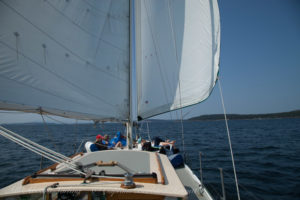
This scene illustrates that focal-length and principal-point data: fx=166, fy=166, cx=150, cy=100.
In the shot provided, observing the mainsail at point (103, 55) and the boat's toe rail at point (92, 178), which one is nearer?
the boat's toe rail at point (92, 178)

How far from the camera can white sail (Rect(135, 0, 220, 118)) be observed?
5129 millimetres

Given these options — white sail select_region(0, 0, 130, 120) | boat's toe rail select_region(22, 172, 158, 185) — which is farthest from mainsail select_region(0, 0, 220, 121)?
boat's toe rail select_region(22, 172, 158, 185)

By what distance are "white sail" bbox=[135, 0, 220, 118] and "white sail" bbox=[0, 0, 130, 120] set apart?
1.13m

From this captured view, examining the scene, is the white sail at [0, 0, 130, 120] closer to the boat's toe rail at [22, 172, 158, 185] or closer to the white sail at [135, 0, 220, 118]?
the white sail at [135, 0, 220, 118]

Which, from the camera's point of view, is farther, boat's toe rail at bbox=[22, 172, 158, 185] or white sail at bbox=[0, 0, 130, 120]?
white sail at bbox=[0, 0, 130, 120]

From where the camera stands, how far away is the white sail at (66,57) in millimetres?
2824

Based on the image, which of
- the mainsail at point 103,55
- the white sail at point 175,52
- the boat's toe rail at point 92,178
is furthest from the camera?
the white sail at point 175,52

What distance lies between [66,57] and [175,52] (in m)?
3.70

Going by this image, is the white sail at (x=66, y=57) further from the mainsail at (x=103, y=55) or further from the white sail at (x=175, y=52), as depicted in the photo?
the white sail at (x=175, y=52)

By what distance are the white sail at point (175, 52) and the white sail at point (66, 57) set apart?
1132 mm

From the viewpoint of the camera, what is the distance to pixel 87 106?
14.4ft

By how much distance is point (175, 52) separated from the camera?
20.0ft

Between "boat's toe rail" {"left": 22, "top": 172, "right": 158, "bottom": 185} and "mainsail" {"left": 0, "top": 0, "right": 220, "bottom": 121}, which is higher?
"mainsail" {"left": 0, "top": 0, "right": 220, "bottom": 121}

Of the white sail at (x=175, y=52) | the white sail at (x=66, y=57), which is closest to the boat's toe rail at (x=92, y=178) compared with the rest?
the white sail at (x=66, y=57)
